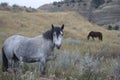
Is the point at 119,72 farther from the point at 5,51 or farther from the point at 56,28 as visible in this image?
the point at 5,51

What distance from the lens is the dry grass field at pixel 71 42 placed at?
9.07 metres

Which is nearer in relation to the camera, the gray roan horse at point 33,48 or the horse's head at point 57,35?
the horse's head at point 57,35

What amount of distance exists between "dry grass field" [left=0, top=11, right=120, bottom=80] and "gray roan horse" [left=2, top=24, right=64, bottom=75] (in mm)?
431

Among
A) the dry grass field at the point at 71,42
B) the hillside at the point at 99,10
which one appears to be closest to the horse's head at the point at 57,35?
the dry grass field at the point at 71,42

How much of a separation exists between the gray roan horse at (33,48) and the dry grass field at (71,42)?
0.43 metres

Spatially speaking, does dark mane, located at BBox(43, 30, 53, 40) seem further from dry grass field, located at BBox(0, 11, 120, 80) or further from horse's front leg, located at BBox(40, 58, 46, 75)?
dry grass field, located at BBox(0, 11, 120, 80)

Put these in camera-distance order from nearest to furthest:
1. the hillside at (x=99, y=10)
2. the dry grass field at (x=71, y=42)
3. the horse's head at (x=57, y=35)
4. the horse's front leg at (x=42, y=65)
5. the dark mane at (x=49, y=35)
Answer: the dry grass field at (x=71, y=42) → the horse's head at (x=57, y=35) → the horse's front leg at (x=42, y=65) → the dark mane at (x=49, y=35) → the hillside at (x=99, y=10)

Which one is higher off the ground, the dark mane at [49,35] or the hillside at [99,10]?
the dark mane at [49,35]

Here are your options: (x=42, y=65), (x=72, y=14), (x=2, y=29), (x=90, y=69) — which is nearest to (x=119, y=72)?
(x=90, y=69)

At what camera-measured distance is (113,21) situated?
82.5 metres

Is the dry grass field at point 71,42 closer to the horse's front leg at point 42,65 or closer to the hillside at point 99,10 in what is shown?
the horse's front leg at point 42,65

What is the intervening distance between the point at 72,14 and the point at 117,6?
142 feet

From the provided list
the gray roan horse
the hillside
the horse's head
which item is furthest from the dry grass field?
the hillside

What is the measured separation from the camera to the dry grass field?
9.07 metres
